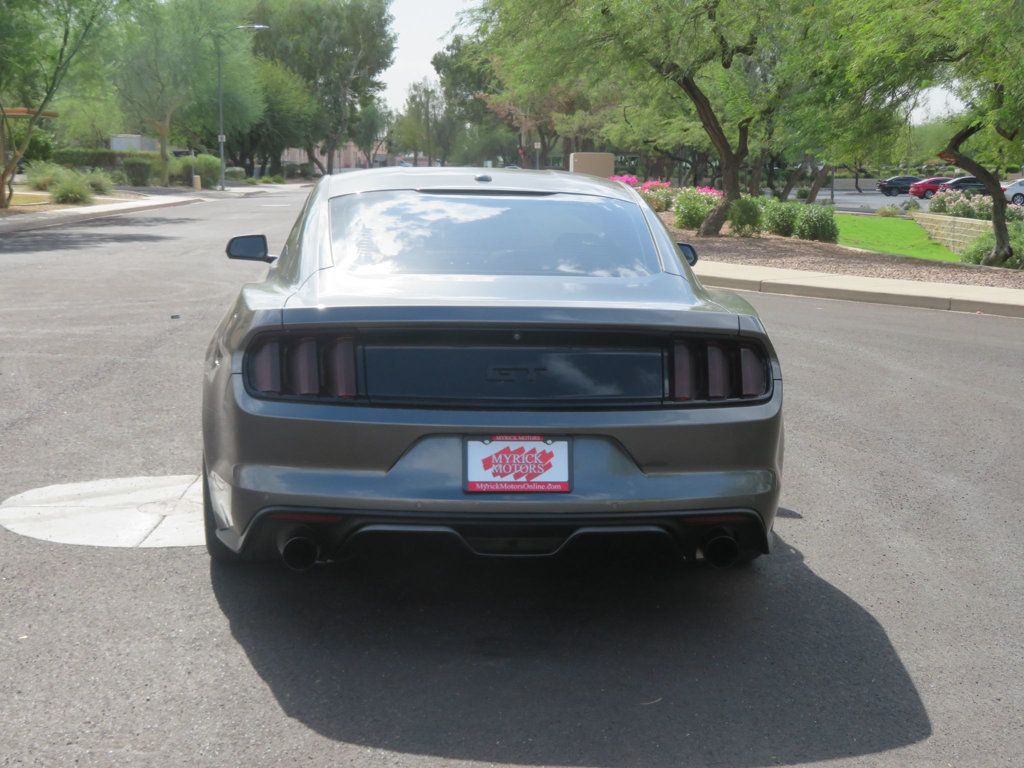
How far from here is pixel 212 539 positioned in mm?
4801

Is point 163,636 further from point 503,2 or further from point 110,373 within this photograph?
point 503,2

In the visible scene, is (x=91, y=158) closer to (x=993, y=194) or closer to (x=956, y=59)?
(x=993, y=194)

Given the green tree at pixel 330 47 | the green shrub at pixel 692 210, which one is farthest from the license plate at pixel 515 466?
the green tree at pixel 330 47

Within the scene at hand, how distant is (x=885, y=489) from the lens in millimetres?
6613

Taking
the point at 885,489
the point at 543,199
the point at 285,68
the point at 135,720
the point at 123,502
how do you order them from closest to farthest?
the point at 135,720 → the point at 543,199 → the point at 123,502 → the point at 885,489 → the point at 285,68

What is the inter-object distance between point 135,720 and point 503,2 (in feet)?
82.6

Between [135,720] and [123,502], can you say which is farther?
[123,502]

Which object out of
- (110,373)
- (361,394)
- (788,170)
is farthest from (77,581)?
(788,170)

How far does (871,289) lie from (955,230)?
58.9ft

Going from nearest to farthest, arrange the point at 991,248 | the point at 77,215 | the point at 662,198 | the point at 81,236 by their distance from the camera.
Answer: the point at 991,248 < the point at 81,236 < the point at 77,215 < the point at 662,198

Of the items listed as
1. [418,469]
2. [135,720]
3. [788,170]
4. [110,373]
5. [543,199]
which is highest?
[543,199]

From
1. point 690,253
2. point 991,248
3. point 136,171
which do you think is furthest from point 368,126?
point 690,253

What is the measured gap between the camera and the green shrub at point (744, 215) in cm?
2800

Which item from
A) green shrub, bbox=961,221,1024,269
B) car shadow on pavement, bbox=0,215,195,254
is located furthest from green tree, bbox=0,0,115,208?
green shrub, bbox=961,221,1024,269
